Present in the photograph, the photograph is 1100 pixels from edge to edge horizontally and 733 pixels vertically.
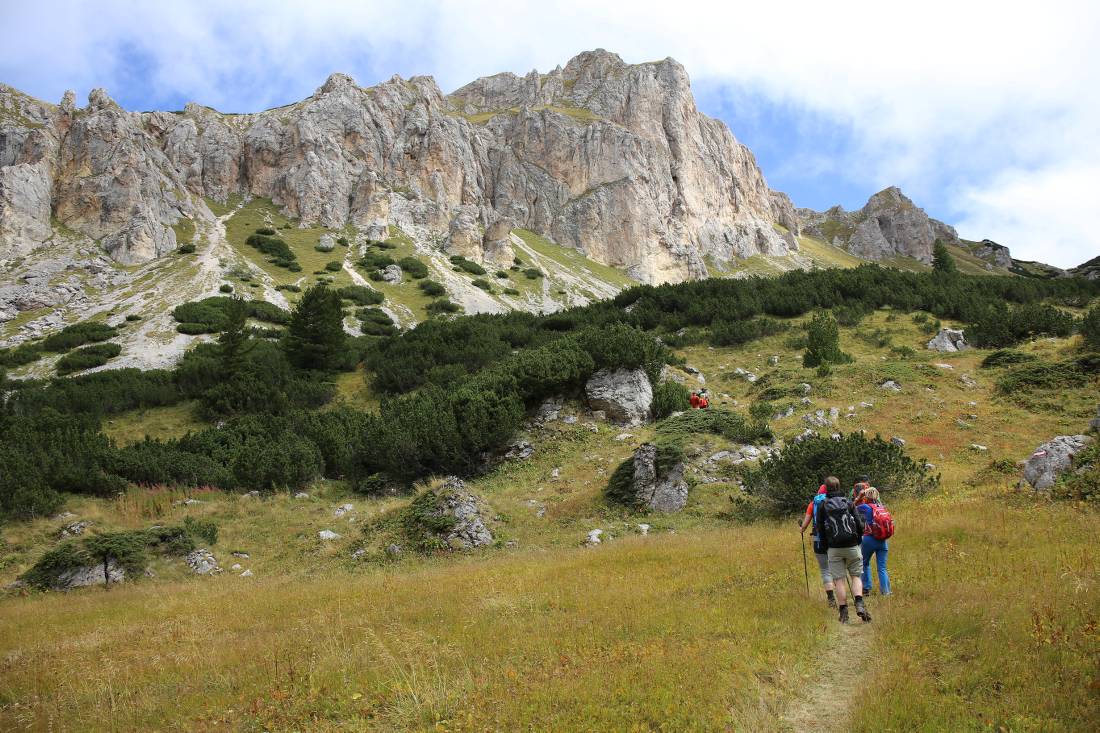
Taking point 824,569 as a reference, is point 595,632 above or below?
below

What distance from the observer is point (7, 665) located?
6844mm

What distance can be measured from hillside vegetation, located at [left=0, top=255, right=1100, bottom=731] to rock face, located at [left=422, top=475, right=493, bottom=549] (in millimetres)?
361

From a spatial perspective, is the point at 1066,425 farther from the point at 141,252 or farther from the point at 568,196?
the point at 568,196

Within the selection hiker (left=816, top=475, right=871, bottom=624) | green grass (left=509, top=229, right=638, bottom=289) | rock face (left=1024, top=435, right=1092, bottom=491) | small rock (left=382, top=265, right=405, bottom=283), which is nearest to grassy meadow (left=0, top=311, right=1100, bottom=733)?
hiker (left=816, top=475, right=871, bottom=624)

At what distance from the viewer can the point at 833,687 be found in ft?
15.9

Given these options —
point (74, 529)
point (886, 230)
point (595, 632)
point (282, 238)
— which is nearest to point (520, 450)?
point (74, 529)

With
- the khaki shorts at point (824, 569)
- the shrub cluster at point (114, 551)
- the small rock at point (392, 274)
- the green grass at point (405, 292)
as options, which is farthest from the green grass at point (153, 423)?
the small rock at point (392, 274)

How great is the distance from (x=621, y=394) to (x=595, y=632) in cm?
1418

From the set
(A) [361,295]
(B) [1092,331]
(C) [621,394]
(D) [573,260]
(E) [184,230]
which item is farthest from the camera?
(D) [573,260]

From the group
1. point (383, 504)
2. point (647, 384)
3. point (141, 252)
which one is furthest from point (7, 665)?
point (141, 252)

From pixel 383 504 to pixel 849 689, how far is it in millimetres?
14769

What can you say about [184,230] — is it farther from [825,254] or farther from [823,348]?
[825,254]

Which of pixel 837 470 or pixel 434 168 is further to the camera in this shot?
pixel 434 168

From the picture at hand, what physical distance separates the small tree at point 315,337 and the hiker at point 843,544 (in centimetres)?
3016
